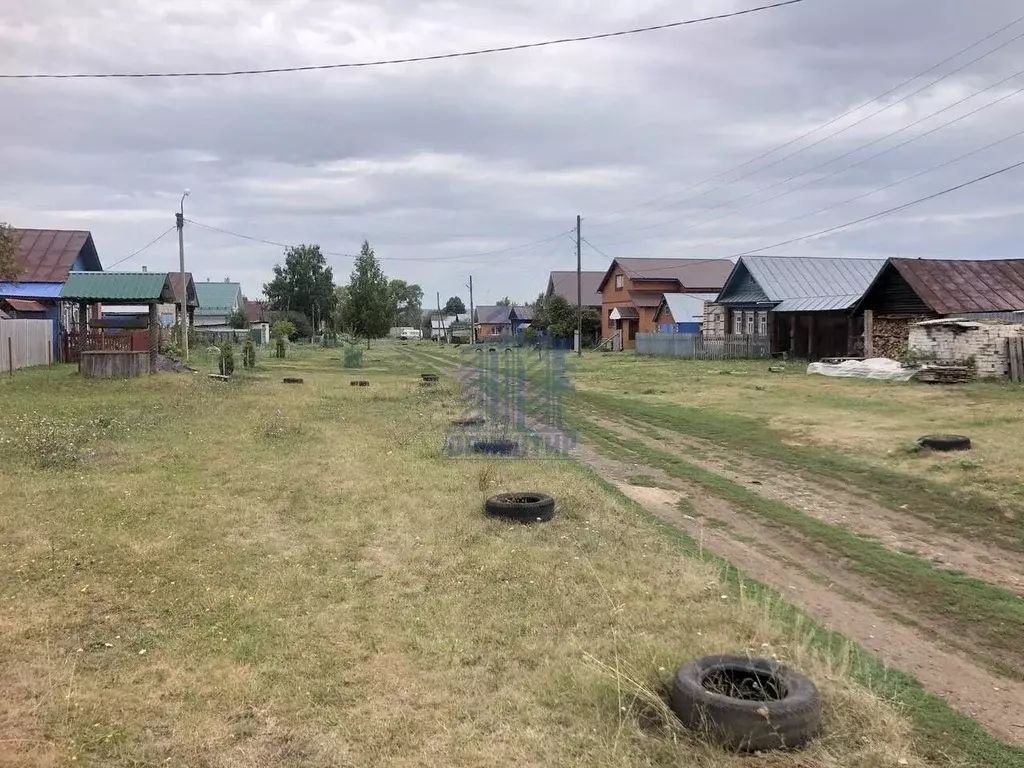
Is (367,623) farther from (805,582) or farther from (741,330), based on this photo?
(741,330)

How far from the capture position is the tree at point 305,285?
9250 centimetres

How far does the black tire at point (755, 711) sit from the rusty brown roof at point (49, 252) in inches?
1426

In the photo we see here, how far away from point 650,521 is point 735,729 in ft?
14.8

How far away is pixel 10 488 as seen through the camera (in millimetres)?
9148

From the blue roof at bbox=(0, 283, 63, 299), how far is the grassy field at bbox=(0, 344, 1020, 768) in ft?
85.6

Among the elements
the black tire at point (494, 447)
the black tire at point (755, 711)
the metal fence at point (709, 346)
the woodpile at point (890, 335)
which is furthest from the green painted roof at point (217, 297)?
the black tire at point (755, 711)

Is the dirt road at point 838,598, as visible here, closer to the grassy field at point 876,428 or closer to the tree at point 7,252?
the grassy field at point 876,428

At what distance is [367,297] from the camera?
200 ft

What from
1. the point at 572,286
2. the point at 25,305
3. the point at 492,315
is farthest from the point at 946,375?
the point at 492,315

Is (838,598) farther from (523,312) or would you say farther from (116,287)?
(523,312)

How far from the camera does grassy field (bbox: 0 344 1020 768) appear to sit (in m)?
3.82

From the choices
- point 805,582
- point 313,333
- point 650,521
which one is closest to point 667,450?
point 650,521

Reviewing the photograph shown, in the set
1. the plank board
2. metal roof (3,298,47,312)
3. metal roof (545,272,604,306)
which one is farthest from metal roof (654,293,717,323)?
metal roof (3,298,47,312)

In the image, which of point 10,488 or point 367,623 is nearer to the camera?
point 367,623
